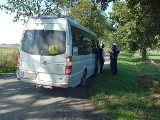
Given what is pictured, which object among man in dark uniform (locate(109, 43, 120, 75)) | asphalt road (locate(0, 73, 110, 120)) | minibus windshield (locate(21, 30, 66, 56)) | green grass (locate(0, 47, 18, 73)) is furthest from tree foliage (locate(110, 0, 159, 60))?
minibus windshield (locate(21, 30, 66, 56))

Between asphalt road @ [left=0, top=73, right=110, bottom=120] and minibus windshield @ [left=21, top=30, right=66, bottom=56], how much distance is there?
165 centimetres

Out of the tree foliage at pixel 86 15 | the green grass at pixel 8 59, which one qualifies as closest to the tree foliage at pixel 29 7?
the green grass at pixel 8 59

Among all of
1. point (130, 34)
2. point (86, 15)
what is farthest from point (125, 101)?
point (86, 15)

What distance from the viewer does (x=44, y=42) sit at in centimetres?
1104

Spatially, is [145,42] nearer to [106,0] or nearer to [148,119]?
[106,0]

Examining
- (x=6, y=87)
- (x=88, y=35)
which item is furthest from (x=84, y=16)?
(x=6, y=87)

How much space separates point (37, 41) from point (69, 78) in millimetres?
1773

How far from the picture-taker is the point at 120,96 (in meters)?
11.9

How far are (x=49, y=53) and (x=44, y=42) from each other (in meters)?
0.46

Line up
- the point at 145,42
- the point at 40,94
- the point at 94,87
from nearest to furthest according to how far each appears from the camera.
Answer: the point at 40,94
the point at 94,87
the point at 145,42

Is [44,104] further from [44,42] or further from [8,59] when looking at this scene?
[8,59]

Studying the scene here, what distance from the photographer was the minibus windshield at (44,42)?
10.9m

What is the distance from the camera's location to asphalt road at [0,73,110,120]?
8.44m

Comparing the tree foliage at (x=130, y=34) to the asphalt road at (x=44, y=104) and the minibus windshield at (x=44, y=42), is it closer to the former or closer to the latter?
the asphalt road at (x=44, y=104)
